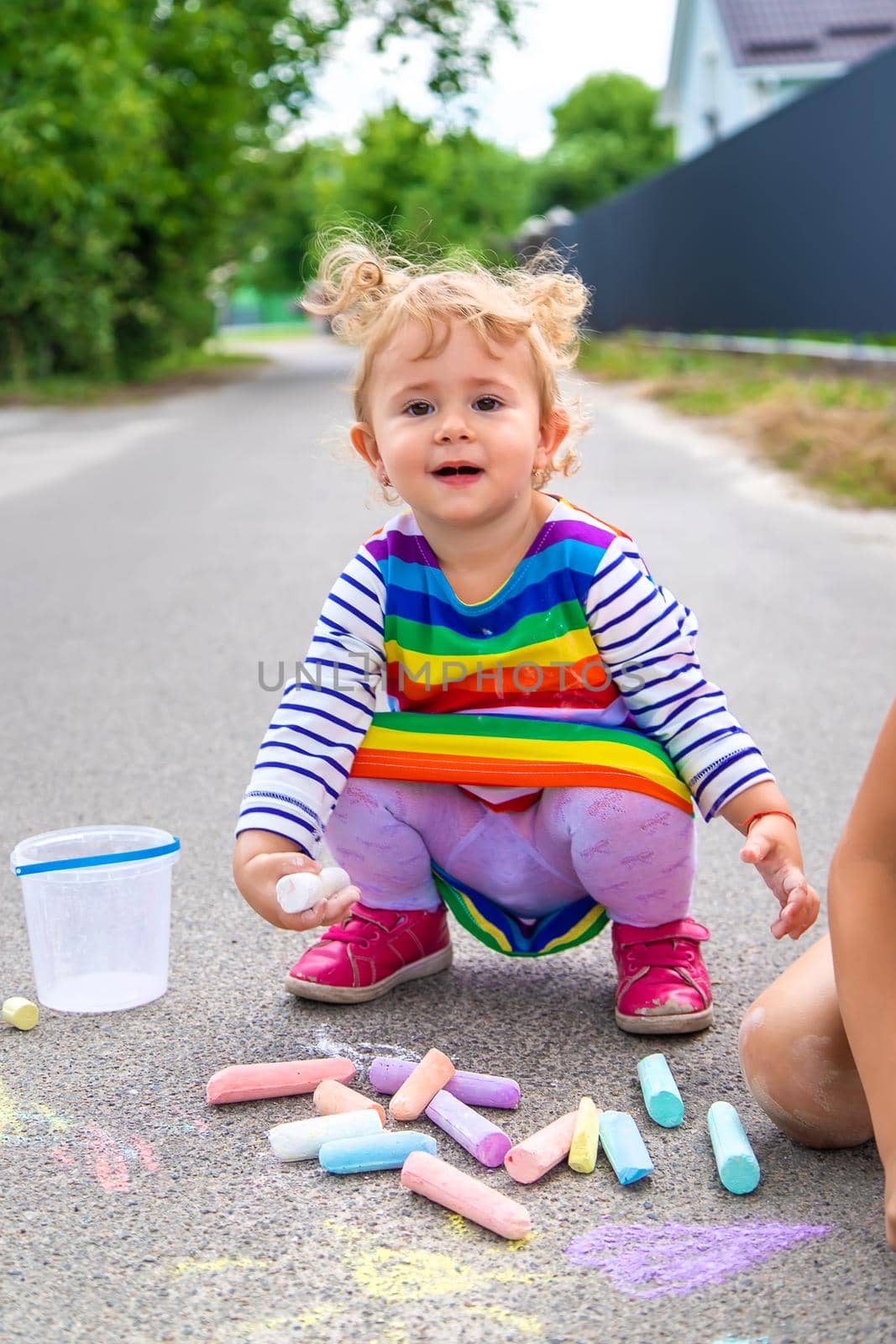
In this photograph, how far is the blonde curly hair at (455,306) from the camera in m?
2.26

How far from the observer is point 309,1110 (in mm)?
2062

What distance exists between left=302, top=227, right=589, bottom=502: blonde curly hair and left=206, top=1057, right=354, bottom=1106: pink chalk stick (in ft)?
3.03

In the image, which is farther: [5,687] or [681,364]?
[681,364]

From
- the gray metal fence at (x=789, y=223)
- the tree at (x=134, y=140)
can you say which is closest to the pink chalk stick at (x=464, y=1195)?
the gray metal fence at (x=789, y=223)

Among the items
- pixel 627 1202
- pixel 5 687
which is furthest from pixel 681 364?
pixel 627 1202

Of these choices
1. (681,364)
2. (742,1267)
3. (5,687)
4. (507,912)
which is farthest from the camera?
(681,364)

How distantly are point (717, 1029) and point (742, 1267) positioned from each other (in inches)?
25.5

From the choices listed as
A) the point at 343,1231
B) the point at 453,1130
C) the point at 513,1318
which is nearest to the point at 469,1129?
the point at 453,1130

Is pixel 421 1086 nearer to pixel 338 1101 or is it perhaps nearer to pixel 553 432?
pixel 338 1101

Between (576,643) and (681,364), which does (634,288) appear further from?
(576,643)

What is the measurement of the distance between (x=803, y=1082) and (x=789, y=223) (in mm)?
12267

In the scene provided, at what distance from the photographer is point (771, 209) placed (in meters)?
13.6

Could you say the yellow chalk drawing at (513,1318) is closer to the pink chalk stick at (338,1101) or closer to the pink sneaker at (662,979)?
the pink chalk stick at (338,1101)

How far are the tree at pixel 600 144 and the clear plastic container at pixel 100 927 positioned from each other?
6141cm
